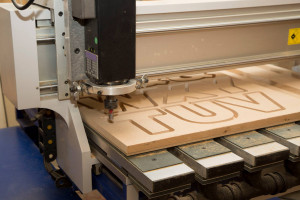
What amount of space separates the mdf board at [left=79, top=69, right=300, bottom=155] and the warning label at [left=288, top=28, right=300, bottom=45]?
0.27 m

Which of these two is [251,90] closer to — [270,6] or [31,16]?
[270,6]

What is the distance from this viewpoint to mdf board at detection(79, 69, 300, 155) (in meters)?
1.31

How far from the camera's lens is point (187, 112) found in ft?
4.99

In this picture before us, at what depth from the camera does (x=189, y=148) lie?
131 cm

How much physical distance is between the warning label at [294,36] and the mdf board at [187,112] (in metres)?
0.27

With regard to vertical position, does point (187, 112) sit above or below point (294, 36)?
below

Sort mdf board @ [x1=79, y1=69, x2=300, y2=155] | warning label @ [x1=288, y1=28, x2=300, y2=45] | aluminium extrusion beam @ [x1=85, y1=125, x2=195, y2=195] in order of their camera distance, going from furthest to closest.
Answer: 1. warning label @ [x1=288, y1=28, x2=300, y2=45]
2. mdf board @ [x1=79, y1=69, x2=300, y2=155]
3. aluminium extrusion beam @ [x1=85, y1=125, x2=195, y2=195]

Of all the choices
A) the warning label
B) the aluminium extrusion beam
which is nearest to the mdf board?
the aluminium extrusion beam

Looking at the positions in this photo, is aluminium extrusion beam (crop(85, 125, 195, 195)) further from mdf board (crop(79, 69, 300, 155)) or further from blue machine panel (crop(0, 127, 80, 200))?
blue machine panel (crop(0, 127, 80, 200))

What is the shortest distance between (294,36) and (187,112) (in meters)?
0.77

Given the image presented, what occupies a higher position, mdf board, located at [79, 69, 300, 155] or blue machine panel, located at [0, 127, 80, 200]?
mdf board, located at [79, 69, 300, 155]

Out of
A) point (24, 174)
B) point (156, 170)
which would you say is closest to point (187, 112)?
point (156, 170)

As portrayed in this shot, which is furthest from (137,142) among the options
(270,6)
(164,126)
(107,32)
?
(270,6)

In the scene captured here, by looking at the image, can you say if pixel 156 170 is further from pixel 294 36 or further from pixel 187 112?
pixel 294 36
